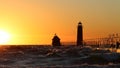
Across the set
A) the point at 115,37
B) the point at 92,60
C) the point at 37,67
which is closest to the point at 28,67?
the point at 37,67

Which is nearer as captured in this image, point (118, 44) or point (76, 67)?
point (76, 67)

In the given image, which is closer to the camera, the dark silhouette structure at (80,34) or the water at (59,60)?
the water at (59,60)

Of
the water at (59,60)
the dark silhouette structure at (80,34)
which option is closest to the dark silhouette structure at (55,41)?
the dark silhouette structure at (80,34)

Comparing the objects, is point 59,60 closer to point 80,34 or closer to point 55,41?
point 80,34

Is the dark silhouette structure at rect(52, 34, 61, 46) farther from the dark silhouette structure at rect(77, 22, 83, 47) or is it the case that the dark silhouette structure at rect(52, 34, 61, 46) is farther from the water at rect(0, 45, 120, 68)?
the water at rect(0, 45, 120, 68)

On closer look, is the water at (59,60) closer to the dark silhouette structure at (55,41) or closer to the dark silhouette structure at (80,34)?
the dark silhouette structure at (80,34)

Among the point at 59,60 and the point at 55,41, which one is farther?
the point at 55,41

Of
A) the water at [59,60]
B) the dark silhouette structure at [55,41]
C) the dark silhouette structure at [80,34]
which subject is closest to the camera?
the water at [59,60]

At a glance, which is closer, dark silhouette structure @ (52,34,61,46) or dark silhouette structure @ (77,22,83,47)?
dark silhouette structure @ (77,22,83,47)

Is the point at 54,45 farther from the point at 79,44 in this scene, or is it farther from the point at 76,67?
the point at 76,67

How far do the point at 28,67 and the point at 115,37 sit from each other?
121 feet

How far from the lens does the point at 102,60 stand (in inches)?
1341

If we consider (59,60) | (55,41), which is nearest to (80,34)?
(55,41)

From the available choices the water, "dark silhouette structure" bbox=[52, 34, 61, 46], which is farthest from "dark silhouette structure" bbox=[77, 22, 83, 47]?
the water
